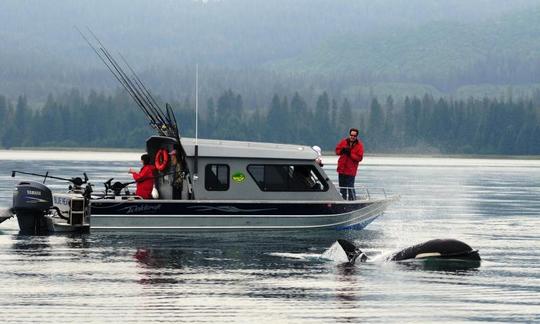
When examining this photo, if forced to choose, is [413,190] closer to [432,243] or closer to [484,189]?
[484,189]

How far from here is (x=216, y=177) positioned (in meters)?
28.5

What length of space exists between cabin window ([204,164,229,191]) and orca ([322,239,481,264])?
5.09 metres

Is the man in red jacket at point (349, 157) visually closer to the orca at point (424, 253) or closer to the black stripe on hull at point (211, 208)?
the black stripe on hull at point (211, 208)

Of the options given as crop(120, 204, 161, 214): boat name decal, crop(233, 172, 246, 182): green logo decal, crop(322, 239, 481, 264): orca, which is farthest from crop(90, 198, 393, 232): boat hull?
crop(322, 239, 481, 264): orca

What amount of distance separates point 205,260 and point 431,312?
7.32m

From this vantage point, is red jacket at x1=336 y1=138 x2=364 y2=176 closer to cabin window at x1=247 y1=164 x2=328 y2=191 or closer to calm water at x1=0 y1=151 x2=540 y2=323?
cabin window at x1=247 y1=164 x2=328 y2=191

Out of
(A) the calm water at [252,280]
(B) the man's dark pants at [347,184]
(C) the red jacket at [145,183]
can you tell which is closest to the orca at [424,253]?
(A) the calm water at [252,280]

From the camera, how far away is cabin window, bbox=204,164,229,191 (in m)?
28.4

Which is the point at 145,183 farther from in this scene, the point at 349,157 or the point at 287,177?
the point at 349,157

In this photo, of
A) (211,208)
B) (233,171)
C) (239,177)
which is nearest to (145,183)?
(211,208)

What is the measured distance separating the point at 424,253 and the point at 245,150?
251 inches

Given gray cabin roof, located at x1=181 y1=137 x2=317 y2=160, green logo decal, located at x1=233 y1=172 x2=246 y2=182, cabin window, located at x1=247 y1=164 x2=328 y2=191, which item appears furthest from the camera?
cabin window, located at x1=247 y1=164 x2=328 y2=191

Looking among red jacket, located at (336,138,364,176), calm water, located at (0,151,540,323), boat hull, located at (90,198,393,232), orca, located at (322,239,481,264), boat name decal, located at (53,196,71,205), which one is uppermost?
red jacket, located at (336,138,364,176)

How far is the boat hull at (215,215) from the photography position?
27.9 meters
